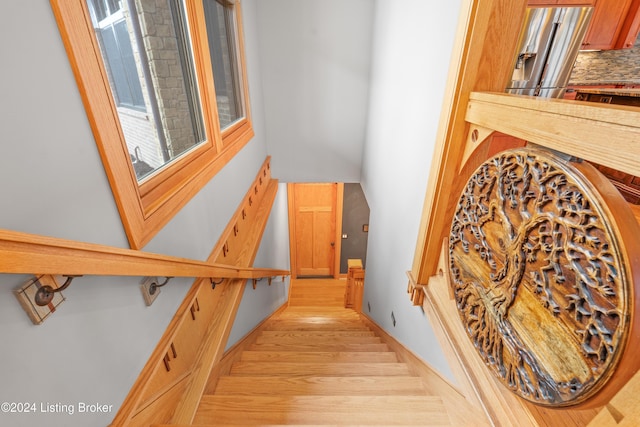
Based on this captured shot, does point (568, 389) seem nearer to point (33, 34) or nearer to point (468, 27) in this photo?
point (468, 27)

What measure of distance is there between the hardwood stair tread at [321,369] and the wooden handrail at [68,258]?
46.9 inches

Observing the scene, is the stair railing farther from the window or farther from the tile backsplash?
Answer: the tile backsplash

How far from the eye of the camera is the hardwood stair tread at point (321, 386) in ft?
5.54

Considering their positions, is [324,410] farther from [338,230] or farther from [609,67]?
[338,230]

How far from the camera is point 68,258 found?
661 millimetres

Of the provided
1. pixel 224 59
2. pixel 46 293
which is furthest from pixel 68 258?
pixel 224 59

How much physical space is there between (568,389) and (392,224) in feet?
5.73

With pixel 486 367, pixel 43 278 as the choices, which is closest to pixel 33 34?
pixel 43 278

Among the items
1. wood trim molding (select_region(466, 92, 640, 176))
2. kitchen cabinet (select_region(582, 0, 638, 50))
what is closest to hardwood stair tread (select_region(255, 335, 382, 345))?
wood trim molding (select_region(466, 92, 640, 176))

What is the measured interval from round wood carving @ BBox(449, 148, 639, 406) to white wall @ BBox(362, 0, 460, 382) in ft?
1.94

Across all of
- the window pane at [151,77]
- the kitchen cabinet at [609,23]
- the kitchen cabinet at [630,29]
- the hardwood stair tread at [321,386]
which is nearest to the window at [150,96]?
the window pane at [151,77]

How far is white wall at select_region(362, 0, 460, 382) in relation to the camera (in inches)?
58.6

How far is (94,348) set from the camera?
2.83ft

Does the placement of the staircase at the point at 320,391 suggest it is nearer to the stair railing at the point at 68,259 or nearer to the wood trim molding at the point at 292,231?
the stair railing at the point at 68,259
